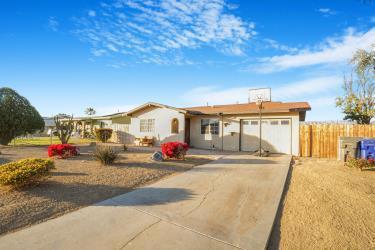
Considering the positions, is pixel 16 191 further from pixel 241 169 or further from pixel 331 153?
pixel 331 153

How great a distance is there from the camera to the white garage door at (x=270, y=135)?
1420cm

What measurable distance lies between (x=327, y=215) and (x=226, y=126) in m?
11.9

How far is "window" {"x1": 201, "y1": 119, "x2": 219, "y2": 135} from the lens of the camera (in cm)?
1684

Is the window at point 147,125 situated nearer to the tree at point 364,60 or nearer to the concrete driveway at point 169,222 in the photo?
the concrete driveway at point 169,222

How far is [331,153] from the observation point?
12.8 m

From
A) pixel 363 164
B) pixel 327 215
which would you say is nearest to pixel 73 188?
pixel 327 215

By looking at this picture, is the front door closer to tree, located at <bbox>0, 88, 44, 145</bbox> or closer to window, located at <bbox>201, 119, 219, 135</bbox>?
window, located at <bbox>201, 119, 219, 135</bbox>

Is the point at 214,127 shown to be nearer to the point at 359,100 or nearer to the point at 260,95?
the point at 260,95

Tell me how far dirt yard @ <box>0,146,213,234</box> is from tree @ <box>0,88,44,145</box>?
729 cm

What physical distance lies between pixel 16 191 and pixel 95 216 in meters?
2.75

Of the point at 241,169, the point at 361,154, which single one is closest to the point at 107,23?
the point at 241,169

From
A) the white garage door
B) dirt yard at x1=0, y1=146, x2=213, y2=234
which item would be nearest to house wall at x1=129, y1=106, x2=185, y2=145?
the white garage door

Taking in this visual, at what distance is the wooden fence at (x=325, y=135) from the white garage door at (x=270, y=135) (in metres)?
0.90

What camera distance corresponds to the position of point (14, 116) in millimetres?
15508
